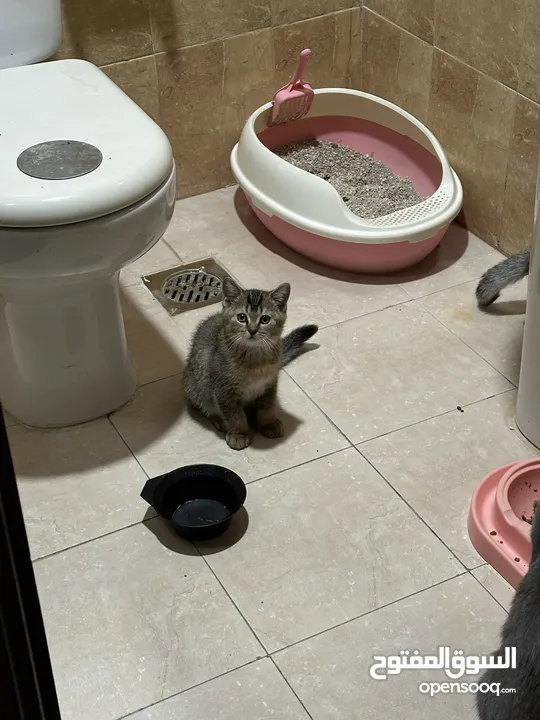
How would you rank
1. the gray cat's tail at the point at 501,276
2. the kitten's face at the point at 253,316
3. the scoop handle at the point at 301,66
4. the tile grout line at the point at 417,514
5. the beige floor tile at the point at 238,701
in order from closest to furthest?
the beige floor tile at the point at 238,701 < the tile grout line at the point at 417,514 < the kitten's face at the point at 253,316 < the gray cat's tail at the point at 501,276 < the scoop handle at the point at 301,66

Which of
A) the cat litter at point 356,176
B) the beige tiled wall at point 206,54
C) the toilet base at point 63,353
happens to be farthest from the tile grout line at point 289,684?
the beige tiled wall at point 206,54

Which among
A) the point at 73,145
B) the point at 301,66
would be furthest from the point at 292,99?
the point at 73,145

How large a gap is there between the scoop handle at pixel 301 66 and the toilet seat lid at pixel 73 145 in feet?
2.25

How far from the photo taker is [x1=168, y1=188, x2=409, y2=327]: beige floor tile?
7.23ft

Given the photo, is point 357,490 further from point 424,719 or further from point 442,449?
point 424,719

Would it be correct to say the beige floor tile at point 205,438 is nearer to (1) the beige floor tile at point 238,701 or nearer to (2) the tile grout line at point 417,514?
(2) the tile grout line at point 417,514

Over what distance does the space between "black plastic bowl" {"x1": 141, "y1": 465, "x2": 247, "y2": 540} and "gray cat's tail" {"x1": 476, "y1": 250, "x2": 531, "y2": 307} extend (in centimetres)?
83

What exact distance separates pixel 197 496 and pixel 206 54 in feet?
4.27

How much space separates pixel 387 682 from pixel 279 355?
2.18ft

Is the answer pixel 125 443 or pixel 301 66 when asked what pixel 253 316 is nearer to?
pixel 125 443

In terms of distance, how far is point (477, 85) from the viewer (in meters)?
2.25

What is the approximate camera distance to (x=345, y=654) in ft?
4.71

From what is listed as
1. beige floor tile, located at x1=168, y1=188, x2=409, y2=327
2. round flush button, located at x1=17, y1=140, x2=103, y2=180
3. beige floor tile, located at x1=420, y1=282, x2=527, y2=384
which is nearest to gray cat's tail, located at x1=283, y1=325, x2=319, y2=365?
beige floor tile, located at x1=168, y1=188, x2=409, y2=327

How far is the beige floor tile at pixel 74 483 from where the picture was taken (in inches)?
65.1
